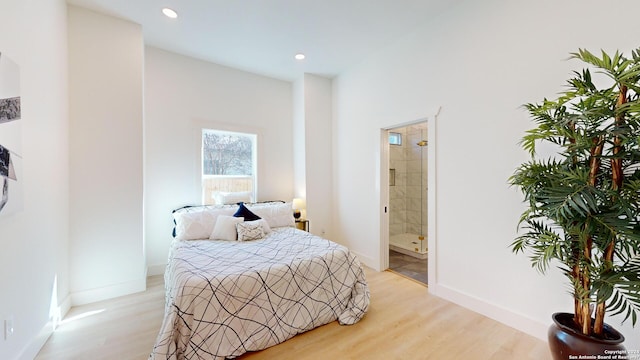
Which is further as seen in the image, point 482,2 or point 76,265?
point 76,265

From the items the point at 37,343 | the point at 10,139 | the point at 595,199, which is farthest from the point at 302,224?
the point at 595,199

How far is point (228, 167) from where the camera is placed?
4121 mm

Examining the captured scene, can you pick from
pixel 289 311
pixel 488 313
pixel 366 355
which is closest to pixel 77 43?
pixel 289 311

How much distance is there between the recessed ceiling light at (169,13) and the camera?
2.69 meters

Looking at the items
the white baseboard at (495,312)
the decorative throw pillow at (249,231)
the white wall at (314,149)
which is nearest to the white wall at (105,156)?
the decorative throw pillow at (249,231)

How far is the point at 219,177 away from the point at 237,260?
212cm

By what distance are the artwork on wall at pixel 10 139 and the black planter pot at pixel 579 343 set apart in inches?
135

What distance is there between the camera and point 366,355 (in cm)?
189

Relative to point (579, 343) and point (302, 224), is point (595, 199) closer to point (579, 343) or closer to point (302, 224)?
point (579, 343)

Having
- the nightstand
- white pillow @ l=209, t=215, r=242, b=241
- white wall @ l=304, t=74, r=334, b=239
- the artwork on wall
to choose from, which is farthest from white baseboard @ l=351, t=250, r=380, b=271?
the artwork on wall

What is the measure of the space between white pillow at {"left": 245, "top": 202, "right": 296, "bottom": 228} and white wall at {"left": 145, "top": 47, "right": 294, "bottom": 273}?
690 millimetres

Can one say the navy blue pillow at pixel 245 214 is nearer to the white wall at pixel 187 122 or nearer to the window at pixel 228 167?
the window at pixel 228 167

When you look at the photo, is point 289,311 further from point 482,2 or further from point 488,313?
point 482,2

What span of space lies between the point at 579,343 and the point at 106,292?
4.11 metres
